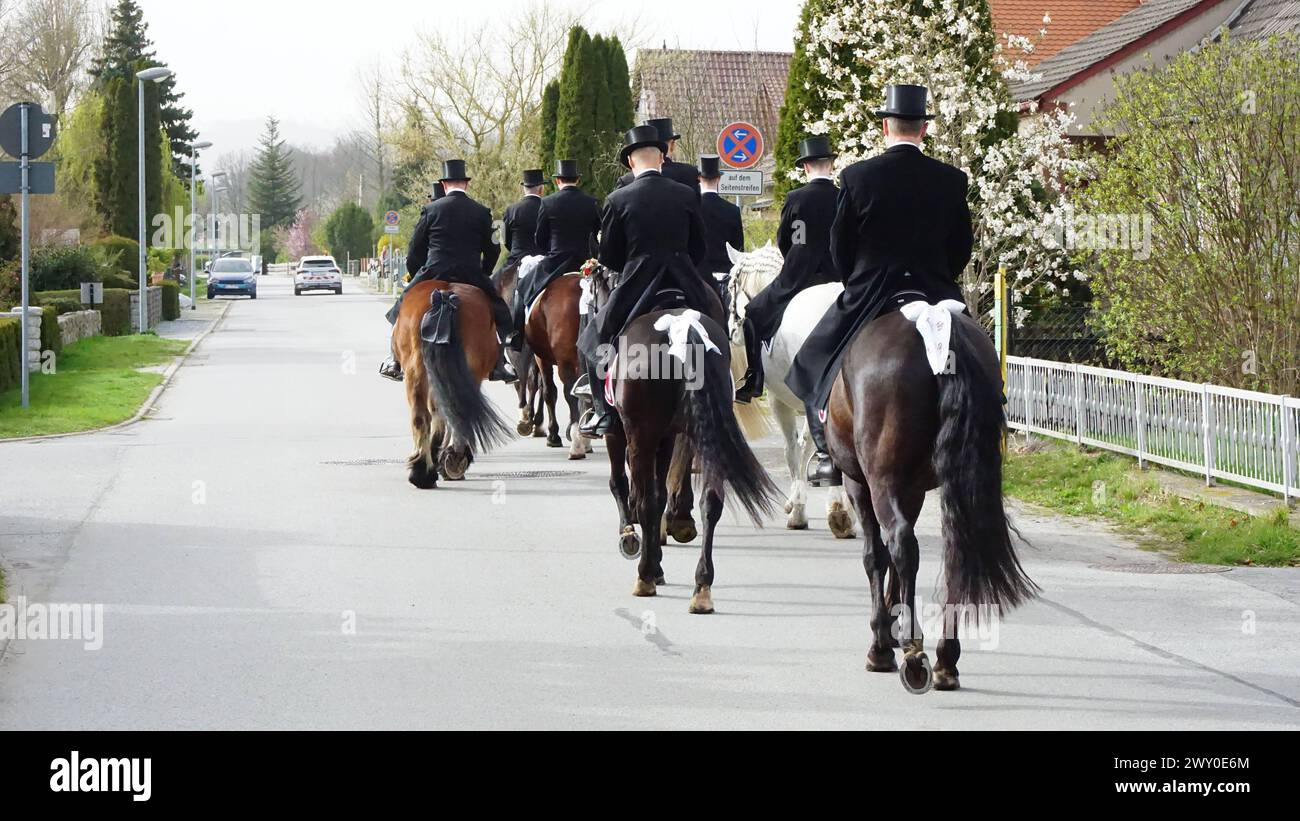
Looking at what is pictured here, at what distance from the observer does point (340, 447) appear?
1672 cm

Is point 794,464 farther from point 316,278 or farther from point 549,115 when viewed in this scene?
point 316,278

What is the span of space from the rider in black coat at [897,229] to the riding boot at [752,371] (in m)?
3.16

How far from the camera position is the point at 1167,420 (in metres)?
13.4

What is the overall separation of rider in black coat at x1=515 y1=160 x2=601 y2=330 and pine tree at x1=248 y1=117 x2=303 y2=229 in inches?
5354

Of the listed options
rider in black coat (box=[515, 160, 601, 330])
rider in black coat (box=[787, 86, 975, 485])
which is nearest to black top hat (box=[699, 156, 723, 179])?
rider in black coat (box=[515, 160, 601, 330])

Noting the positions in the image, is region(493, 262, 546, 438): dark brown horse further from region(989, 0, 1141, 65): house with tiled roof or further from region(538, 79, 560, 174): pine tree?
region(538, 79, 560, 174): pine tree

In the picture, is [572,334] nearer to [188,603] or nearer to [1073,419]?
[1073,419]

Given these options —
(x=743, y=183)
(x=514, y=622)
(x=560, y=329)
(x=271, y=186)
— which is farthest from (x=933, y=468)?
(x=271, y=186)

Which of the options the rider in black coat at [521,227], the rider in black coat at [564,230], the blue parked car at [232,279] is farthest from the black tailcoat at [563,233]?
the blue parked car at [232,279]

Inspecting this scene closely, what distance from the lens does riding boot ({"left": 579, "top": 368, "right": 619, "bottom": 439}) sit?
986 cm

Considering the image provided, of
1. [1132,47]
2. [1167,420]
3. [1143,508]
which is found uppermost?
[1132,47]

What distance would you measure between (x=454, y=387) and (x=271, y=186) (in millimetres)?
139584

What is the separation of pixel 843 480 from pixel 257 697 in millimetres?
2889
